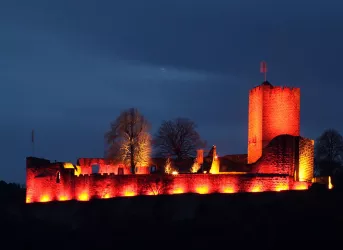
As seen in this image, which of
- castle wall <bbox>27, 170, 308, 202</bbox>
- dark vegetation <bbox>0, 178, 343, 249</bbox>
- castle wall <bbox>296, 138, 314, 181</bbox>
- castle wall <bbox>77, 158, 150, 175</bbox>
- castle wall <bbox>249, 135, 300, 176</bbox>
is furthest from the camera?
castle wall <bbox>77, 158, 150, 175</bbox>

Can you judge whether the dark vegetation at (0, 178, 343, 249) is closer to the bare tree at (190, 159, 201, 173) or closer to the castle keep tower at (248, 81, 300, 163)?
the castle keep tower at (248, 81, 300, 163)

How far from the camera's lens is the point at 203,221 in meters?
47.6

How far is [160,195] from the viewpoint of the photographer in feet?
160

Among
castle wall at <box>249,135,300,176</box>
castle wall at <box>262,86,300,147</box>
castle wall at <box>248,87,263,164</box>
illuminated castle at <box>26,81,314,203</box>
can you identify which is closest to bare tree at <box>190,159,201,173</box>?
illuminated castle at <box>26,81,314,203</box>

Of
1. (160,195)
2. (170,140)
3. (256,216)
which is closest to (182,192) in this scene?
(160,195)

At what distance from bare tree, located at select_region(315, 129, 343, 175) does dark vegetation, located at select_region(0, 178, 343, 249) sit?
1811 centimetres

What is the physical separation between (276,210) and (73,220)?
12.9 m

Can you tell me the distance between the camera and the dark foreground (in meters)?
46.9

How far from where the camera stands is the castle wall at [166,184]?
4956 cm

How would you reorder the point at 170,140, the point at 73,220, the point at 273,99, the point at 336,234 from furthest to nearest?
the point at 170,140, the point at 273,99, the point at 73,220, the point at 336,234

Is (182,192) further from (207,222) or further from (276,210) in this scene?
(276,210)

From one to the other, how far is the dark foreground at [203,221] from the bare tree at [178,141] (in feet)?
46.7

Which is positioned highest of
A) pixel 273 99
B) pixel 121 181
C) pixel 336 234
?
pixel 273 99

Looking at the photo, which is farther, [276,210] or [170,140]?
[170,140]
